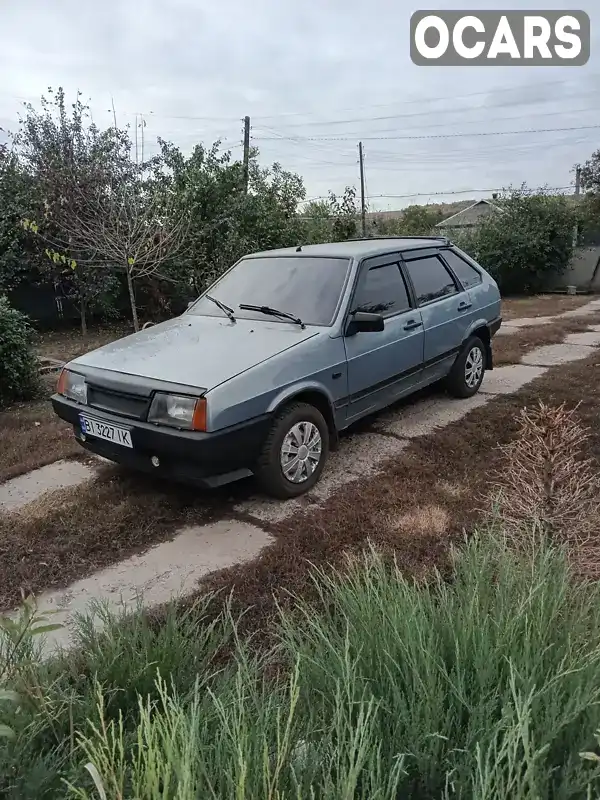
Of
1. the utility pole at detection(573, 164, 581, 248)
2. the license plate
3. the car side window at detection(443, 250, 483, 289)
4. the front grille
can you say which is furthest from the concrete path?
the utility pole at detection(573, 164, 581, 248)

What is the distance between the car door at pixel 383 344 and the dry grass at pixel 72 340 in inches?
233

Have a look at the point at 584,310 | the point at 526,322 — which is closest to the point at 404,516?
the point at 526,322

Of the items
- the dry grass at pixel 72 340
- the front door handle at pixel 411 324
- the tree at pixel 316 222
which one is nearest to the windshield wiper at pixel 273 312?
the front door handle at pixel 411 324

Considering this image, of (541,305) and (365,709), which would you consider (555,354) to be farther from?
(365,709)

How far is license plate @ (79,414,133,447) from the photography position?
3875 millimetres

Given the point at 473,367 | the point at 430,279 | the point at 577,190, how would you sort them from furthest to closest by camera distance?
the point at 577,190, the point at 473,367, the point at 430,279

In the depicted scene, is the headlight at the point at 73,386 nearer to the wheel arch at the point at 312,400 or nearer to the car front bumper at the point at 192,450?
the car front bumper at the point at 192,450

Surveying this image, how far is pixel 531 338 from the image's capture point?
9945mm

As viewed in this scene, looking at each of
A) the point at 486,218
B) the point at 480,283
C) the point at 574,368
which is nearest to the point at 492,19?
the point at 480,283

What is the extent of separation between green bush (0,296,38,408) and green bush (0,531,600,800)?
205 inches

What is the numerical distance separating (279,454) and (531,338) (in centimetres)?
725

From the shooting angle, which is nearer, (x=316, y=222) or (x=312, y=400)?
(x=312, y=400)

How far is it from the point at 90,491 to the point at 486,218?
55.6 ft

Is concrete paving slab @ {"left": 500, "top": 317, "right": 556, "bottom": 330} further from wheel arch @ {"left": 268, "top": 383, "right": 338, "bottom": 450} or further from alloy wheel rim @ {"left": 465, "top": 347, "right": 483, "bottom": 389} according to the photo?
wheel arch @ {"left": 268, "top": 383, "right": 338, "bottom": 450}
